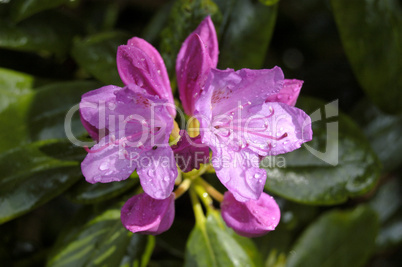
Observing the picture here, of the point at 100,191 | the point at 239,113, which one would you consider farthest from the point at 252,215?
the point at 100,191

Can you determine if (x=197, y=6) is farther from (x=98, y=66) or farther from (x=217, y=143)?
(x=217, y=143)

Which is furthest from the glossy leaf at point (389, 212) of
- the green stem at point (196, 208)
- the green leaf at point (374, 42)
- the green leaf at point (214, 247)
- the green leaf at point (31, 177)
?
the green leaf at point (31, 177)

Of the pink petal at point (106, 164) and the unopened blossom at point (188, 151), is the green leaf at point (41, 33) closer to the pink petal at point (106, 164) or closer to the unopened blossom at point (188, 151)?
the pink petal at point (106, 164)

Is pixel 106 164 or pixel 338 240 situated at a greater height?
pixel 106 164

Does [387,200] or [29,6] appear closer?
[29,6]

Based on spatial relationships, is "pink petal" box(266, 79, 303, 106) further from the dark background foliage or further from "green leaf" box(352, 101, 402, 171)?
"green leaf" box(352, 101, 402, 171)

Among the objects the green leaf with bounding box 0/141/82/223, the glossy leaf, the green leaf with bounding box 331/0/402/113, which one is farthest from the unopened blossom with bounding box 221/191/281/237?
the glossy leaf

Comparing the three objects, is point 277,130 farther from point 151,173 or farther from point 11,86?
point 11,86

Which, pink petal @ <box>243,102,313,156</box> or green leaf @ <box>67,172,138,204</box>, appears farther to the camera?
green leaf @ <box>67,172,138,204</box>
